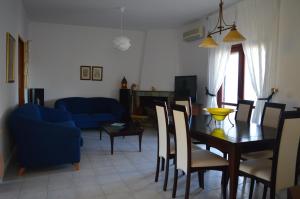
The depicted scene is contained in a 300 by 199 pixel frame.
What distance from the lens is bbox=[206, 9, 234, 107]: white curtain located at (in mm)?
5328

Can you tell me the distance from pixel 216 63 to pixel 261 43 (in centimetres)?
127

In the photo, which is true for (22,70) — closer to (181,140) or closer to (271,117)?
(181,140)

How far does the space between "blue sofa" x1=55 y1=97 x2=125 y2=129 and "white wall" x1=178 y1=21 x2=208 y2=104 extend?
6.55 ft

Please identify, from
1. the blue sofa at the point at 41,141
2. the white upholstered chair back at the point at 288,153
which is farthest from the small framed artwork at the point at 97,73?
the white upholstered chair back at the point at 288,153

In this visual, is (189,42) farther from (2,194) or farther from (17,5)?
(2,194)

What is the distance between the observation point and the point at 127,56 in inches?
294

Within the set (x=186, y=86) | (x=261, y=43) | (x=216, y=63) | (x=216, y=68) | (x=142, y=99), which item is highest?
(x=261, y=43)

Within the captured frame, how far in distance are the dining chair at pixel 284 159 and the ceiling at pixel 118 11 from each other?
3.25m

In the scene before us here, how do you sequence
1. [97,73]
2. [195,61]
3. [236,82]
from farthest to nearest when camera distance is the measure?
[97,73] → [195,61] → [236,82]

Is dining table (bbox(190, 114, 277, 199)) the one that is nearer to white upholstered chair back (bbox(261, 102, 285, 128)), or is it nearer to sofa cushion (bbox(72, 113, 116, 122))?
white upholstered chair back (bbox(261, 102, 285, 128))

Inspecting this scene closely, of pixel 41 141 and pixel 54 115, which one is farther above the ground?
pixel 54 115

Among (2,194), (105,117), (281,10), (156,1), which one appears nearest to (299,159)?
(281,10)

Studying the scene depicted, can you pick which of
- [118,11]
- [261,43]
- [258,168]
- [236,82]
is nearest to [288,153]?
[258,168]

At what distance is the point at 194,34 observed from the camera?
6.17 m
